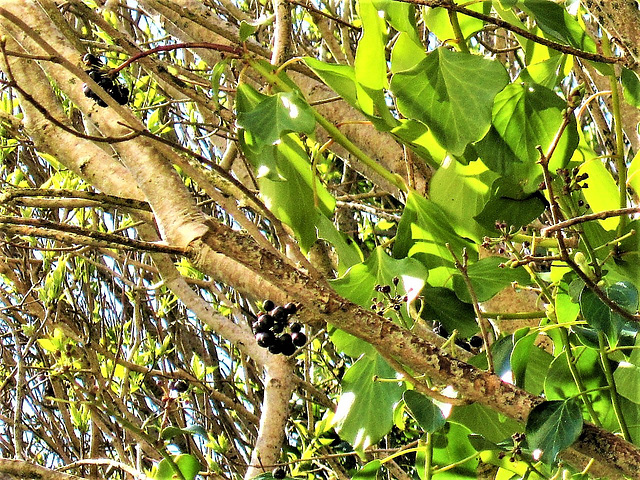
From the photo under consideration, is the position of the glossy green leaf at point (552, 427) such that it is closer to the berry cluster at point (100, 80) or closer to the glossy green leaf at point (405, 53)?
the glossy green leaf at point (405, 53)

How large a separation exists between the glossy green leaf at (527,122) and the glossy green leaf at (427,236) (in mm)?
A: 78

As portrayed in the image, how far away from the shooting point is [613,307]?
616mm

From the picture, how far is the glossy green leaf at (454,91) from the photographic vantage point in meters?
0.65

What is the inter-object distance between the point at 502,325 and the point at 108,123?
2.34 feet

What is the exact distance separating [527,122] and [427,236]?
151 mm

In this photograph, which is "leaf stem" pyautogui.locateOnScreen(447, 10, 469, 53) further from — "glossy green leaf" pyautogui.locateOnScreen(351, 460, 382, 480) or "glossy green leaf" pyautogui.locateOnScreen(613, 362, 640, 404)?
"glossy green leaf" pyautogui.locateOnScreen(351, 460, 382, 480)

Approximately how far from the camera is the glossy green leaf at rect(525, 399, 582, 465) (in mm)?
621

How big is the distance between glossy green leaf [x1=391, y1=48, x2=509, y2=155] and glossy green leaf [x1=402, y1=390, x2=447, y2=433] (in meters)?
0.23

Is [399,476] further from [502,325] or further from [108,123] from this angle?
[108,123]

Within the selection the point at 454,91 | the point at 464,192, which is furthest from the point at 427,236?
the point at 454,91

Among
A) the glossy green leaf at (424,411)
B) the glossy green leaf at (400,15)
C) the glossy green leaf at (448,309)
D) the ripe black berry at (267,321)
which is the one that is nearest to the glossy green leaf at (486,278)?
the glossy green leaf at (448,309)

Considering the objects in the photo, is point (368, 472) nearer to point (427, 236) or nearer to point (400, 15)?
point (427, 236)

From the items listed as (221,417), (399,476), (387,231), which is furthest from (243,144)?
(221,417)

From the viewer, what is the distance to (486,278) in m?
0.77
